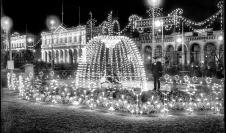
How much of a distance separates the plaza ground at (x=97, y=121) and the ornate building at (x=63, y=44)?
58.4 meters

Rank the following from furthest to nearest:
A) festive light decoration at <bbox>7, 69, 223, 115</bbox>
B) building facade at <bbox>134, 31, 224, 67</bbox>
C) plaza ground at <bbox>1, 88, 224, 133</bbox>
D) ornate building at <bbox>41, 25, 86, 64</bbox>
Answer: ornate building at <bbox>41, 25, 86, 64</bbox>, building facade at <bbox>134, 31, 224, 67</bbox>, festive light decoration at <bbox>7, 69, 223, 115</bbox>, plaza ground at <bbox>1, 88, 224, 133</bbox>

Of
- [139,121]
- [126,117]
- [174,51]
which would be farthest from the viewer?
[174,51]

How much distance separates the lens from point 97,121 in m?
9.81

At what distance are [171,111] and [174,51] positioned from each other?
3811 cm

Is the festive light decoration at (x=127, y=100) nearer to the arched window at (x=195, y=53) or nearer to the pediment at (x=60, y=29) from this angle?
the arched window at (x=195, y=53)

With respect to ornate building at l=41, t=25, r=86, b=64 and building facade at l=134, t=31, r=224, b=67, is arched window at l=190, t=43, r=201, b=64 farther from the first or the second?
ornate building at l=41, t=25, r=86, b=64

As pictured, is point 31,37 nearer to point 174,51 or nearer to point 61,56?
point 61,56

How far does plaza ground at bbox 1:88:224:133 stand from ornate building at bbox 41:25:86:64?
58401 millimetres

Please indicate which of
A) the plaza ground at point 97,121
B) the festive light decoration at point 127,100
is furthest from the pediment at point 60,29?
the plaza ground at point 97,121

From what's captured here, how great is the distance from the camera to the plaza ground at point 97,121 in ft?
28.3

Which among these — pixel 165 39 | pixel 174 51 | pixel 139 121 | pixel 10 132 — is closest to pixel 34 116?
pixel 10 132

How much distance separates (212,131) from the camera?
8.37 metres

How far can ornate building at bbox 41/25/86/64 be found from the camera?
73.2 m

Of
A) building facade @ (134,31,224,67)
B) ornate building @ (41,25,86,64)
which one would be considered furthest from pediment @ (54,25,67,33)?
building facade @ (134,31,224,67)
